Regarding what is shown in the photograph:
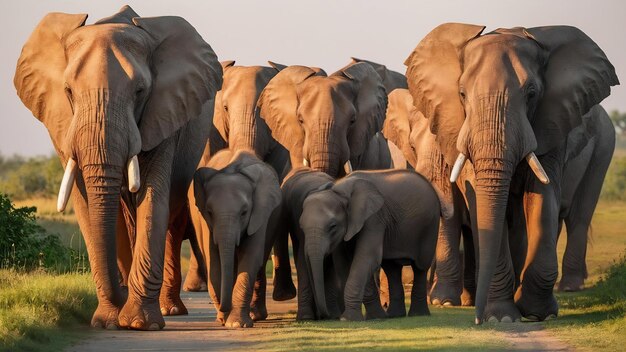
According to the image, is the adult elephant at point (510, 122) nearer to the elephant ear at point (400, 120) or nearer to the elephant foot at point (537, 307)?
the elephant foot at point (537, 307)

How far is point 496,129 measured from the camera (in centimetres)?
1399

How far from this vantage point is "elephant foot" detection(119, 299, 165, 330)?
1358 centimetres

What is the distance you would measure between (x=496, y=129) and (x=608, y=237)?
58.4 ft

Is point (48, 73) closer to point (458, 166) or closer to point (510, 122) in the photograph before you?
point (458, 166)

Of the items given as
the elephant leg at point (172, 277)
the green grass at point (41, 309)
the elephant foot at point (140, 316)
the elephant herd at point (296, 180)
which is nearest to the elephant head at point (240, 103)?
the elephant herd at point (296, 180)

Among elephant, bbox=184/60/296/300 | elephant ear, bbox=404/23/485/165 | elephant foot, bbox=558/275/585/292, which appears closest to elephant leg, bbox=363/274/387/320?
elephant ear, bbox=404/23/485/165

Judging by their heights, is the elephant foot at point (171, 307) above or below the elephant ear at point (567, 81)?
below

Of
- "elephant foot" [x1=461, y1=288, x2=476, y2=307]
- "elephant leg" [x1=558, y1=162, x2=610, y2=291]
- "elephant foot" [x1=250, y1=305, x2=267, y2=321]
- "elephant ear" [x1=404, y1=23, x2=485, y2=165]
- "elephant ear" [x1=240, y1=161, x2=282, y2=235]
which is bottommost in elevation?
"elephant leg" [x1=558, y1=162, x2=610, y2=291]

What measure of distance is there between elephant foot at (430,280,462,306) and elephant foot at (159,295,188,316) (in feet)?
9.49

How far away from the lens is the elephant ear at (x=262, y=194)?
14.4 meters

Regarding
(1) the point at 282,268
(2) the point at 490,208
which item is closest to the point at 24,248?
(1) the point at 282,268

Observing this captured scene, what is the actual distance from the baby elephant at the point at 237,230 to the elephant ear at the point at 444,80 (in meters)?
1.67

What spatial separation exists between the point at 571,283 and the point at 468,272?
2858mm

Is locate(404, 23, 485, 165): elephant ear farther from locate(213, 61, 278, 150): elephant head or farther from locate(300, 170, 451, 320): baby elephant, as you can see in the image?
locate(213, 61, 278, 150): elephant head
